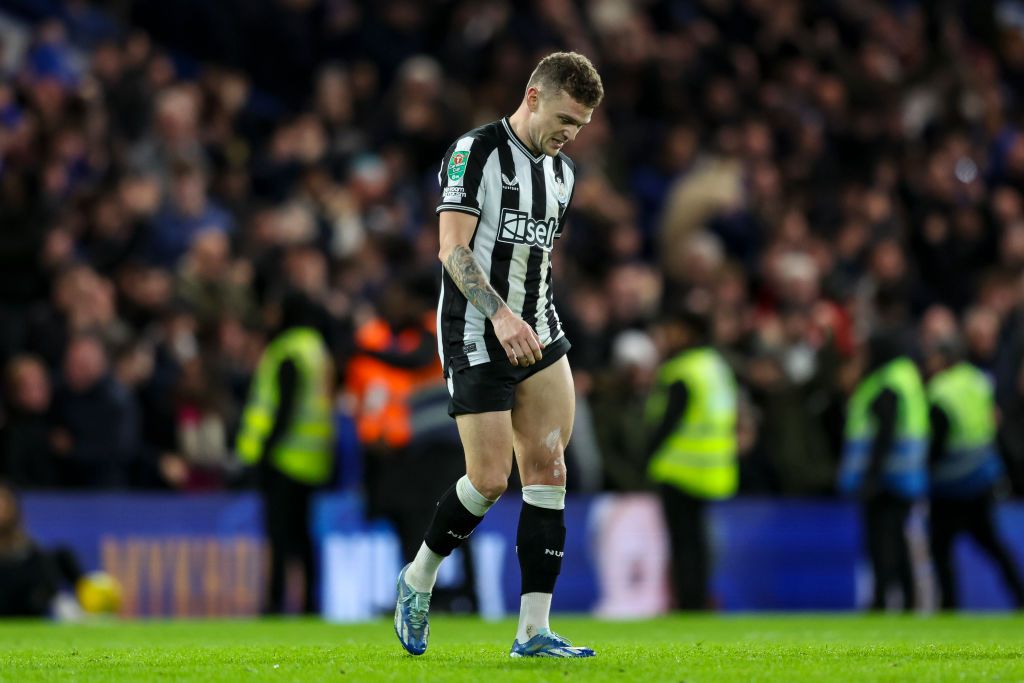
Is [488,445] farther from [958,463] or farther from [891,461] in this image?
[958,463]

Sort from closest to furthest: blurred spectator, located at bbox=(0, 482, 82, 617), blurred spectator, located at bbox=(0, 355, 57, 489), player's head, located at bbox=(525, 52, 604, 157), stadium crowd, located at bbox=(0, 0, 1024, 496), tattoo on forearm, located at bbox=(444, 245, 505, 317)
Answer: tattoo on forearm, located at bbox=(444, 245, 505, 317) < player's head, located at bbox=(525, 52, 604, 157) < blurred spectator, located at bbox=(0, 482, 82, 617) < blurred spectator, located at bbox=(0, 355, 57, 489) < stadium crowd, located at bbox=(0, 0, 1024, 496)

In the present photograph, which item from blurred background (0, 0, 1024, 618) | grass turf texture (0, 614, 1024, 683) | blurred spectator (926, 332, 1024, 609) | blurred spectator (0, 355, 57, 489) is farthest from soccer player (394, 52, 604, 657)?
blurred spectator (926, 332, 1024, 609)

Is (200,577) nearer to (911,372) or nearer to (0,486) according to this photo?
(0,486)

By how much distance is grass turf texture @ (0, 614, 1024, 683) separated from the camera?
5848 millimetres

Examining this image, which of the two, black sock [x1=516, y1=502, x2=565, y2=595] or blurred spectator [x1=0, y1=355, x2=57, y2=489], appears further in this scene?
blurred spectator [x1=0, y1=355, x2=57, y2=489]

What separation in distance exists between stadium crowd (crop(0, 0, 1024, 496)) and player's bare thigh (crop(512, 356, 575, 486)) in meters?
5.21

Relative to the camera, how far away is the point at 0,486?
38.3 feet

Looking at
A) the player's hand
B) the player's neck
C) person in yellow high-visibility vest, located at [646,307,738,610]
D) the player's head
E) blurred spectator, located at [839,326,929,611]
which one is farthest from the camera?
blurred spectator, located at [839,326,929,611]

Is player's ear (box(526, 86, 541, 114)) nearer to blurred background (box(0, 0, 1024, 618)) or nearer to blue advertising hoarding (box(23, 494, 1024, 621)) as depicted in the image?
blurred background (box(0, 0, 1024, 618))

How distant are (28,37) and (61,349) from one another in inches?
188

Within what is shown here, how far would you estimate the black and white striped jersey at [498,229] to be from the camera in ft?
21.1

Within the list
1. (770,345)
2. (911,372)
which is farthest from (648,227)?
(911,372)

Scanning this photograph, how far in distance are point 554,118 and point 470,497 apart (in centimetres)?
152

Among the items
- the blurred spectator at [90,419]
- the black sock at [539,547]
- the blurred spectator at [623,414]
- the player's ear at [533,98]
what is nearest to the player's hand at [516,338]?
the black sock at [539,547]
